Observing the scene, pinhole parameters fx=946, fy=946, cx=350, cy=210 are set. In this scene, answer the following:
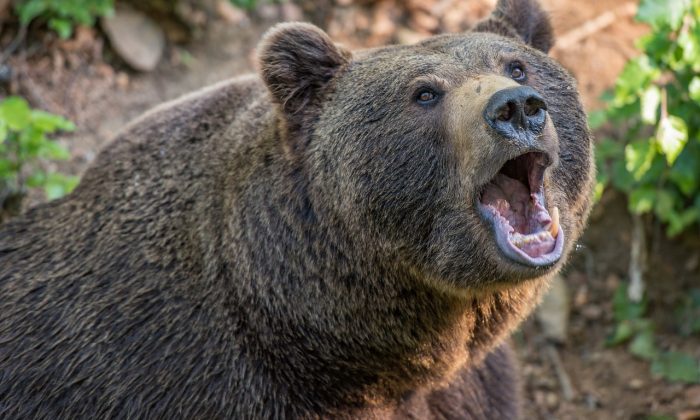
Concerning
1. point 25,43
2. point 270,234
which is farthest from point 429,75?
point 25,43

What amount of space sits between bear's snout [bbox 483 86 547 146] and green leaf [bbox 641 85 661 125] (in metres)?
2.85

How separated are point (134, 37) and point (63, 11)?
→ 0.97m

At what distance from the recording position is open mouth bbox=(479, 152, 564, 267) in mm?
3896

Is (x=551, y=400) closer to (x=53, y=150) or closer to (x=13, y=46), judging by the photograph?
(x=53, y=150)

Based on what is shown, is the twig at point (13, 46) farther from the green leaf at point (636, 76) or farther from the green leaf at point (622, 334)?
the green leaf at point (622, 334)

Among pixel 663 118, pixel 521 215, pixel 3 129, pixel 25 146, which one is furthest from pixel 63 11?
pixel 521 215

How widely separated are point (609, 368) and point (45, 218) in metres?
4.47

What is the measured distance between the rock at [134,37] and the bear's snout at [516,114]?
5107 millimetres

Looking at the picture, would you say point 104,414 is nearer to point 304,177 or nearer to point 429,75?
point 304,177

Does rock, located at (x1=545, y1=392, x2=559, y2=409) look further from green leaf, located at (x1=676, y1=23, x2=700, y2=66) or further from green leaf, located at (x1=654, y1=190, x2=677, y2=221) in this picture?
green leaf, located at (x1=676, y1=23, x2=700, y2=66)

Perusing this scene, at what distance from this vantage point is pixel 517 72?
4.26m

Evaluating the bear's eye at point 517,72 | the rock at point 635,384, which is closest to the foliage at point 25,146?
the bear's eye at point 517,72

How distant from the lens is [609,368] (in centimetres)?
743

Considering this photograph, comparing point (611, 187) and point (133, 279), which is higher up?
point (133, 279)
